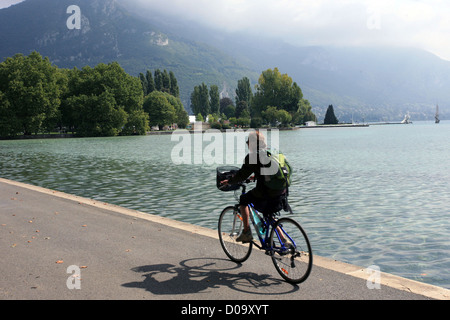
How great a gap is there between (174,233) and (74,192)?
9.32 metres

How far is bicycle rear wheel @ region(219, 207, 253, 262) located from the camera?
6859 mm

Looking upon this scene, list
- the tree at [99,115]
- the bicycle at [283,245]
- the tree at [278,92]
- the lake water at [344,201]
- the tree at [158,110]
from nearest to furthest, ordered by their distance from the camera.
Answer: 1. the bicycle at [283,245]
2. the lake water at [344,201]
3. the tree at [99,115]
4. the tree at [158,110]
5. the tree at [278,92]

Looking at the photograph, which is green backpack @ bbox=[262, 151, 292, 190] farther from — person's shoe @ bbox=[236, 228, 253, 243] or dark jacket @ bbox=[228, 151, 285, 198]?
person's shoe @ bbox=[236, 228, 253, 243]

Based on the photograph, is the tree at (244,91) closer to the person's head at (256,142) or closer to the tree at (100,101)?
the tree at (100,101)

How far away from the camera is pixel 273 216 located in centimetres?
623

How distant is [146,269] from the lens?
6375 millimetres

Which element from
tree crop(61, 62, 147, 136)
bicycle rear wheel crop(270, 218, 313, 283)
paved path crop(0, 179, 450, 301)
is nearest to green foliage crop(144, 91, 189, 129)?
tree crop(61, 62, 147, 136)

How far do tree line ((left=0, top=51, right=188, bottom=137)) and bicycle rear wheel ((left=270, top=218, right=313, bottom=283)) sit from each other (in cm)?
8843

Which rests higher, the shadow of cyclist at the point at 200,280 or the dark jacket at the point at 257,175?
the dark jacket at the point at 257,175

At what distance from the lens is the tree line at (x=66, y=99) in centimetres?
8525

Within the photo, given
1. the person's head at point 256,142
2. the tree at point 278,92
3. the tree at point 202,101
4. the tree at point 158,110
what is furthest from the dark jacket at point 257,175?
the tree at point 202,101

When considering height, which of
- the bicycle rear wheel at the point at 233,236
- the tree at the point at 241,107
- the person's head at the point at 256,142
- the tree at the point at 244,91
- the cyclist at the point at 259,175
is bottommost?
the bicycle rear wheel at the point at 233,236

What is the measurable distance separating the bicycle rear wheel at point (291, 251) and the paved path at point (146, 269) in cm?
15
